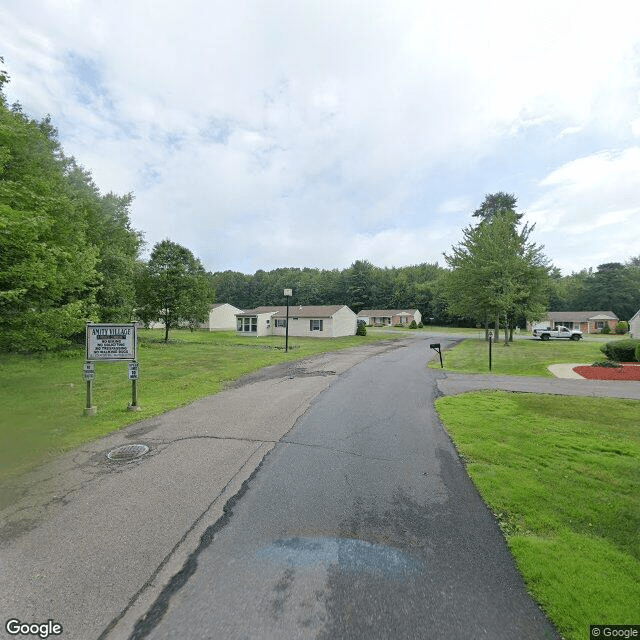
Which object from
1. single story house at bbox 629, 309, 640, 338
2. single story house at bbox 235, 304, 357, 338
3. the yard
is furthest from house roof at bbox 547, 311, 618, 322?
the yard

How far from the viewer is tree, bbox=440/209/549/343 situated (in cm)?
3155

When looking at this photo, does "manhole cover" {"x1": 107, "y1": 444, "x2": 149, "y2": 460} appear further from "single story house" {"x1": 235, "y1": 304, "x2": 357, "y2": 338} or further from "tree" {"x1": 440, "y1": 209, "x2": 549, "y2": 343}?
"single story house" {"x1": 235, "y1": 304, "x2": 357, "y2": 338}

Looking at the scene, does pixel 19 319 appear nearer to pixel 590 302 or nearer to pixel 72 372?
pixel 72 372

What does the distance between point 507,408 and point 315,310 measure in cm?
3347

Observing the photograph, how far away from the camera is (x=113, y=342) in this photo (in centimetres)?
905

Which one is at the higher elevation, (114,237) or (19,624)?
(114,237)

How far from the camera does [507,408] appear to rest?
9.37 m

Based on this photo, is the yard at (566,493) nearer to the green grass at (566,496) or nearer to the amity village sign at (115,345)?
the green grass at (566,496)

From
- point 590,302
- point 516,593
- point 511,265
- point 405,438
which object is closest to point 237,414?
point 405,438

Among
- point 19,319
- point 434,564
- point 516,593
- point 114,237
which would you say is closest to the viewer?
point 516,593

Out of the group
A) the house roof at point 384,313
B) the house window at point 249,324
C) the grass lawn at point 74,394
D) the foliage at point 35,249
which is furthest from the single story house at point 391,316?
the foliage at point 35,249

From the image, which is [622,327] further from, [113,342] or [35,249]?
[35,249]

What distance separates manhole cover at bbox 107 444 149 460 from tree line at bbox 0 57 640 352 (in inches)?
285

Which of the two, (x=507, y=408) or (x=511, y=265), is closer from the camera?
(x=507, y=408)
